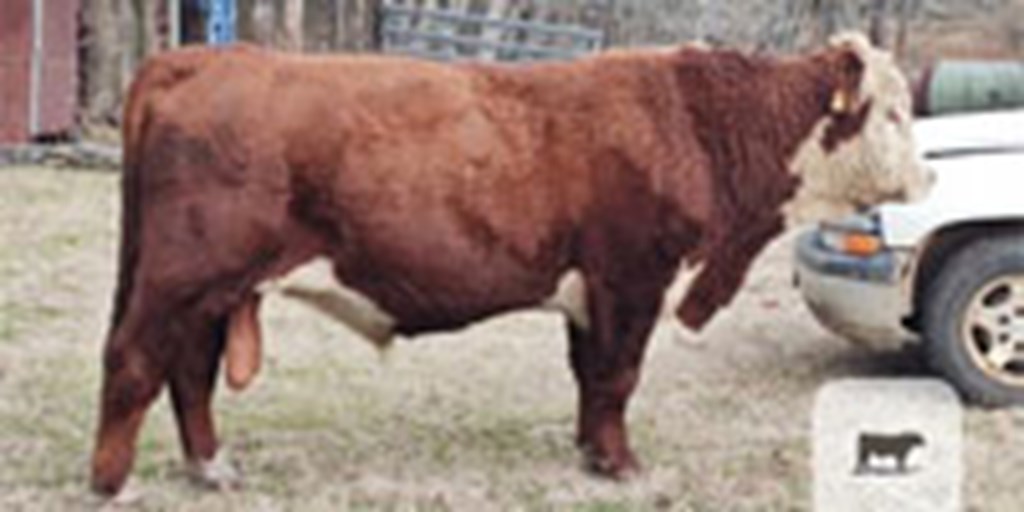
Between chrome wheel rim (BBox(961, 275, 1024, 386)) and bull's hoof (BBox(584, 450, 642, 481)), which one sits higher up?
chrome wheel rim (BBox(961, 275, 1024, 386))

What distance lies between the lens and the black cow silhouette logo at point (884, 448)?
23.5ft

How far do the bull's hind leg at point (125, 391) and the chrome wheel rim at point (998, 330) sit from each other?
11.7 ft

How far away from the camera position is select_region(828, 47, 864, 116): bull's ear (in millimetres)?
7215

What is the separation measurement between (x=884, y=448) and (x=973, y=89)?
3.18m

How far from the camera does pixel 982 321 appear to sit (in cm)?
830

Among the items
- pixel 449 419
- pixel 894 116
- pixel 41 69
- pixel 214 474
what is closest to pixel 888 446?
pixel 894 116

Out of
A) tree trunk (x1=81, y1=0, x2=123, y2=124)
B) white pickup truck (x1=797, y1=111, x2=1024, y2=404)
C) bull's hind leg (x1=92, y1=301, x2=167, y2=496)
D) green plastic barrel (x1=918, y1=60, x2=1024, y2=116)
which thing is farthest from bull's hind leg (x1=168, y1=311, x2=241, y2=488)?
tree trunk (x1=81, y1=0, x2=123, y2=124)

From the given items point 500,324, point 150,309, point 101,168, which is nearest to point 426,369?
point 500,324

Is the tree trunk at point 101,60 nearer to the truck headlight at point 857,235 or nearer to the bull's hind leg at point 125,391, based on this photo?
the truck headlight at point 857,235

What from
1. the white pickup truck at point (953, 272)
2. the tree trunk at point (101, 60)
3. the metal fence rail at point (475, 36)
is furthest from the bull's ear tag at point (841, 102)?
the metal fence rail at point (475, 36)

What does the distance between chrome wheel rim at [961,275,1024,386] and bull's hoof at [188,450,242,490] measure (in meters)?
3.22

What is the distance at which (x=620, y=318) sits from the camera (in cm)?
697

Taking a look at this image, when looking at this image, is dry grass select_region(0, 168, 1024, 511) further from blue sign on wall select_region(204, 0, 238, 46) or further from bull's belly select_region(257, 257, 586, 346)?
blue sign on wall select_region(204, 0, 238, 46)

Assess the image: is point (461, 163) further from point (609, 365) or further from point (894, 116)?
point (894, 116)
